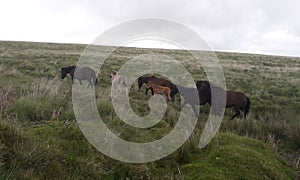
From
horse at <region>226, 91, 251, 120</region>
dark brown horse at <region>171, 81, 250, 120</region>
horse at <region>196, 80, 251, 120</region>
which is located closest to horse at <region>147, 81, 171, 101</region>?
dark brown horse at <region>171, 81, 250, 120</region>

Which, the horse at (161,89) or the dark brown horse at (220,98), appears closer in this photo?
the dark brown horse at (220,98)

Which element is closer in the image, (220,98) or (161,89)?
(220,98)

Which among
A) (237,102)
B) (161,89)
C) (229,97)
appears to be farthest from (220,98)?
(161,89)

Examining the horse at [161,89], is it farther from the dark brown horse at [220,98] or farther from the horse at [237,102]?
the horse at [237,102]

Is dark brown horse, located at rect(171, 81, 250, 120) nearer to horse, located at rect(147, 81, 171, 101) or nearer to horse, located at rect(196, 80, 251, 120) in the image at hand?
horse, located at rect(196, 80, 251, 120)

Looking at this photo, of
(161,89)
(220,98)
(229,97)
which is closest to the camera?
(220,98)

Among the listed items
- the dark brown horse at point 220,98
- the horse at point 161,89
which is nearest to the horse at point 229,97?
the dark brown horse at point 220,98

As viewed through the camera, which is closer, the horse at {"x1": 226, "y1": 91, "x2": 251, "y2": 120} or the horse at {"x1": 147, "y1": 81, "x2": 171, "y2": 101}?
the horse at {"x1": 226, "y1": 91, "x2": 251, "y2": 120}

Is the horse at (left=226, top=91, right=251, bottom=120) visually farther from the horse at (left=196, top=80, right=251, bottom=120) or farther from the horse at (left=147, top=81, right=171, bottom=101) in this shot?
the horse at (left=147, top=81, right=171, bottom=101)

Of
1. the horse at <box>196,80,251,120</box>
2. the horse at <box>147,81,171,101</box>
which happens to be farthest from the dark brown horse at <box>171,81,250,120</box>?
the horse at <box>147,81,171,101</box>

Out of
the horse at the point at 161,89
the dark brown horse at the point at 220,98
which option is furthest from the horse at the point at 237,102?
the horse at the point at 161,89

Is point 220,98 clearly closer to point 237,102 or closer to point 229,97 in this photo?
point 229,97

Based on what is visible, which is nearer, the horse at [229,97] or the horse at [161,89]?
the horse at [229,97]

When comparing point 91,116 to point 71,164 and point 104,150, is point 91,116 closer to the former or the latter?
point 104,150
